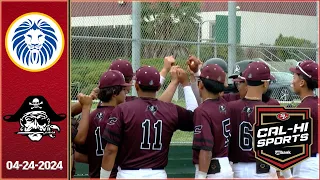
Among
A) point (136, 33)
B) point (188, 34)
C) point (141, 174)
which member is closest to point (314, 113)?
point (141, 174)

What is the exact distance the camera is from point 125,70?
571 centimetres

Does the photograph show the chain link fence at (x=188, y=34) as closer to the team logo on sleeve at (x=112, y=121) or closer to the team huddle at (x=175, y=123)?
the team huddle at (x=175, y=123)

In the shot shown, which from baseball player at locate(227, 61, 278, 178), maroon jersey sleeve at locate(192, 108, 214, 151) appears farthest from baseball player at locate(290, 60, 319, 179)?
maroon jersey sleeve at locate(192, 108, 214, 151)

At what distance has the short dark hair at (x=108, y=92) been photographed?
5.38 metres

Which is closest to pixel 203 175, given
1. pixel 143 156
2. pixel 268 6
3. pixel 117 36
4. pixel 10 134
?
pixel 143 156

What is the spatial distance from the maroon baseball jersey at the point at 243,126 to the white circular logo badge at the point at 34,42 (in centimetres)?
162

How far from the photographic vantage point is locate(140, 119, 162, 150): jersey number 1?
16.5ft

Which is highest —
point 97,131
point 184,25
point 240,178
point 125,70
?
point 184,25

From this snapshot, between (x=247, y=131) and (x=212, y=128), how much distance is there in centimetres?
43

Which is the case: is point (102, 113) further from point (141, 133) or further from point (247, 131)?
point (247, 131)

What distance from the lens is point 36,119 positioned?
181 inches

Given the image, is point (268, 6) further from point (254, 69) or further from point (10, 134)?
point (10, 134)

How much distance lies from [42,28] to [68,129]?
71 cm

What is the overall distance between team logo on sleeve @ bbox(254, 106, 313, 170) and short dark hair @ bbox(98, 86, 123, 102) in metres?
1.12
